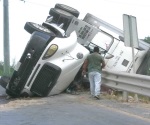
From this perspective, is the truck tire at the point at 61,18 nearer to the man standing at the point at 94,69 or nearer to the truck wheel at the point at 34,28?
the truck wheel at the point at 34,28

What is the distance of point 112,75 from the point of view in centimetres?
1211

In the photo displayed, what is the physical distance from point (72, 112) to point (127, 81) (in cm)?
263

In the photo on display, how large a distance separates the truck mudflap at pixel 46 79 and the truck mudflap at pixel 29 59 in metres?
0.26

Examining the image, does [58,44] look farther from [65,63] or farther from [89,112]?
[89,112]

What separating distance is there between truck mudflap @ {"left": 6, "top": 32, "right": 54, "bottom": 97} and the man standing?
1.20 metres

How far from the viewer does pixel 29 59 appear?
1168cm

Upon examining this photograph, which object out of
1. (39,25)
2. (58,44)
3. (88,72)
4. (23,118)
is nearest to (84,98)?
(88,72)

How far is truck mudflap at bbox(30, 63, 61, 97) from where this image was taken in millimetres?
11602

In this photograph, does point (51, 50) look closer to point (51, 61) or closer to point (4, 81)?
point (51, 61)

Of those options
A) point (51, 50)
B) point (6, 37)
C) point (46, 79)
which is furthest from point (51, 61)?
point (6, 37)

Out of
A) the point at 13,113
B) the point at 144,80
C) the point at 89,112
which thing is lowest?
the point at 13,113

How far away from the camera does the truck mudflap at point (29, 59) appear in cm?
1169

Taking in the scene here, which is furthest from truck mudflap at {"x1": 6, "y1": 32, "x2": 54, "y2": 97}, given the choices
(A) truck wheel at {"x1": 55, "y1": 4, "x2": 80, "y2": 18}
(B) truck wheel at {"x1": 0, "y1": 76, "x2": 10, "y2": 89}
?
(A) truck wheel at {"x1": 55, "y1": 4, "x2": 80, "y2": 18}

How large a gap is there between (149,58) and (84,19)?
2.59m
